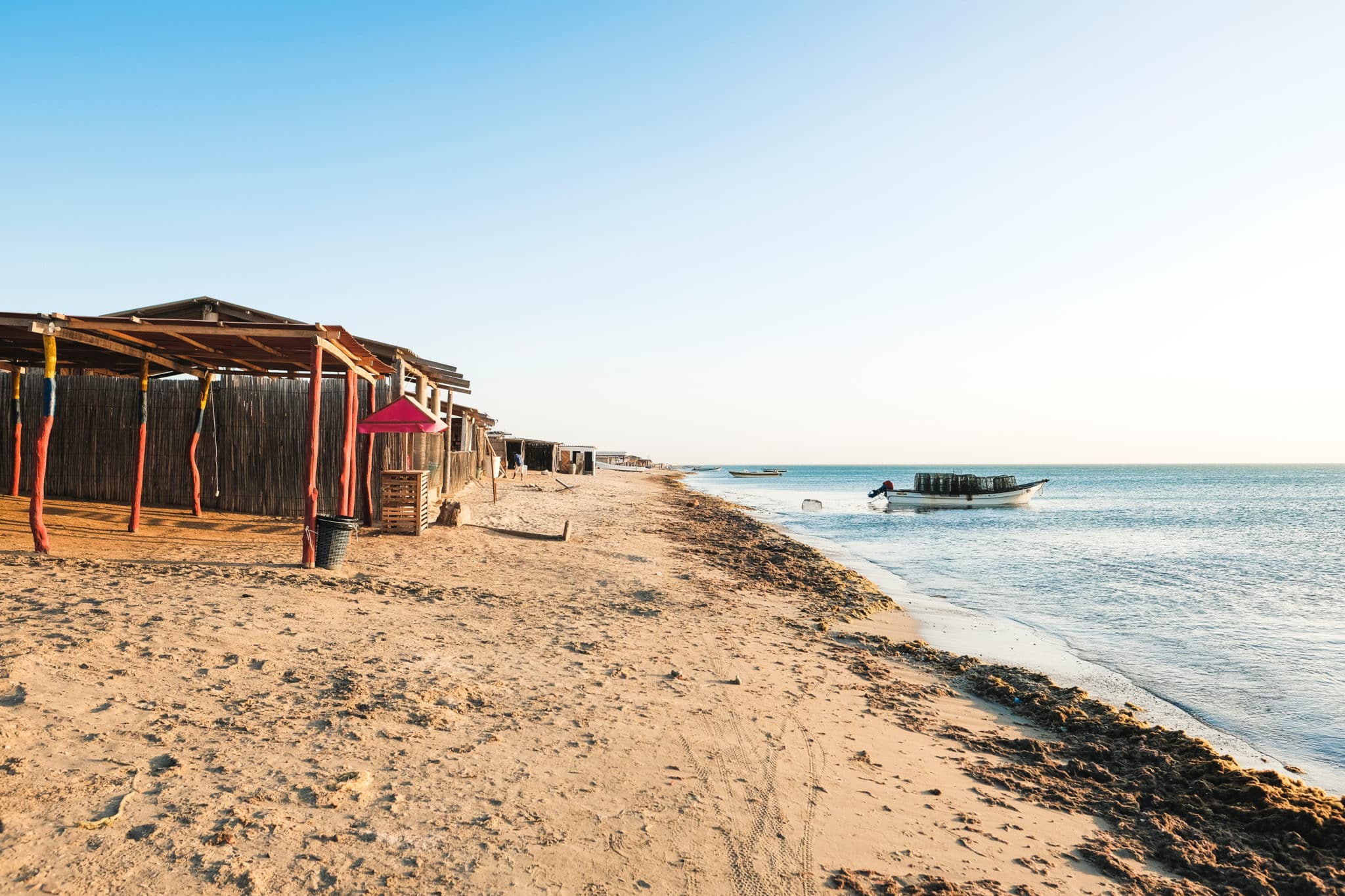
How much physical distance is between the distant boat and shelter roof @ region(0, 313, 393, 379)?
31.9 meters

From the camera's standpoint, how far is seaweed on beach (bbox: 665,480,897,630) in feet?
36.6

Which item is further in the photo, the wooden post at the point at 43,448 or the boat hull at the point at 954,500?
the boat hull at the point at 954,500

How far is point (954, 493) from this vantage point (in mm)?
39938

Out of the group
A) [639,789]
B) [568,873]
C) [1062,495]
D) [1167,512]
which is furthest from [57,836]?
[1062,495]

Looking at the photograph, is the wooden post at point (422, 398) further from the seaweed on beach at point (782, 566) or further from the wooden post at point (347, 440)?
the seaweed on beach at point (782, 566)

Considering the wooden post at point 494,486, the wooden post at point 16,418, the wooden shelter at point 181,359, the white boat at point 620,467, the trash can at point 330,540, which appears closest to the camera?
the wooden shelter at point 181,359

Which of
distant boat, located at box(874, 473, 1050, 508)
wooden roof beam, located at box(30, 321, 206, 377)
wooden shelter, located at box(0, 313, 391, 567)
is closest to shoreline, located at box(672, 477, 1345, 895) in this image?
wooden shelter, located at box(0, 313, 391, 567)

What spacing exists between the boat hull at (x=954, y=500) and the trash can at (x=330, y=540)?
33651 millimetres

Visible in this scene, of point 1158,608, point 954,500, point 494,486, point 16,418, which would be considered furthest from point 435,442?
point 954,500

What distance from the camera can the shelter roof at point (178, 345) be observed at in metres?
8.91

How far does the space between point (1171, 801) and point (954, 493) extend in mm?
37241

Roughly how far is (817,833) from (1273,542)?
1123 inches

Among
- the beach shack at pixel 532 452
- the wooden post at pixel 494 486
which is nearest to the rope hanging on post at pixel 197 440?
the wooden post at pixel 494 486

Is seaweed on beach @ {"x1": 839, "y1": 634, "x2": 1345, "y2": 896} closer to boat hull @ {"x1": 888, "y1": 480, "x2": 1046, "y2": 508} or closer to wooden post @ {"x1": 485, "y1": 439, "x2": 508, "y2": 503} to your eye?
wooden post @ {"x1": 485, "y1": 439, "x2": 508, "y2": 503}
